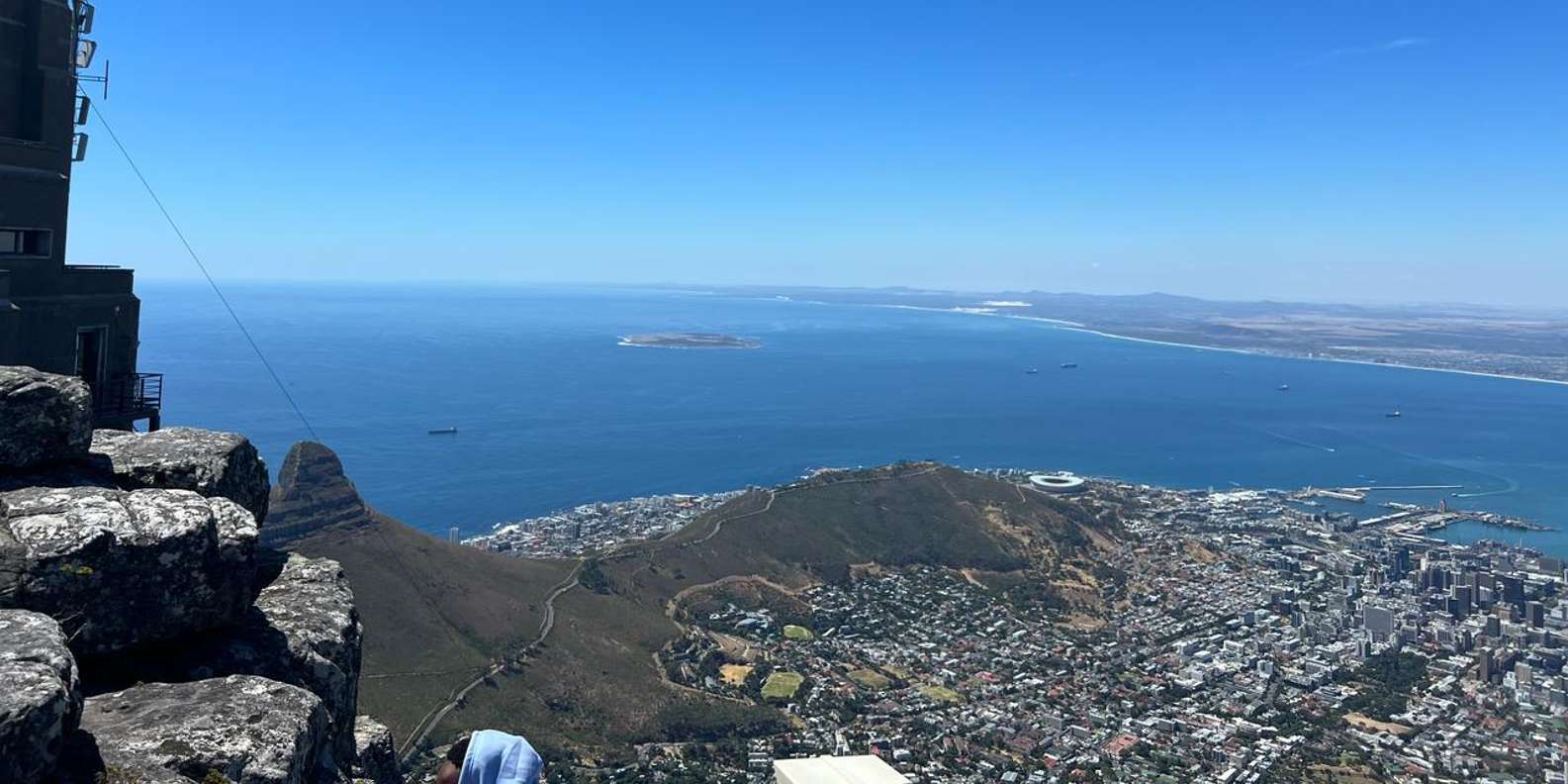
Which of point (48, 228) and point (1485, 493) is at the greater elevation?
point (48, 228)

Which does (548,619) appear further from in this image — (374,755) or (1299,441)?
(1299,441)

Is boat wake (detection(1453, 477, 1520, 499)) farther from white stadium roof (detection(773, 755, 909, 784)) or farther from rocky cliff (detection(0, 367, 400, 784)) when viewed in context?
rocky cliff (detection(0, 367, 400, 784))

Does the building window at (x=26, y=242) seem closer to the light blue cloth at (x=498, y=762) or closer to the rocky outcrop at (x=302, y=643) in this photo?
the rocky outcrop at (x=302, y=643)

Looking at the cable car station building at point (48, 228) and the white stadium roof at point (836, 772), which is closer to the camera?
the cable car station building at point (48, 228)

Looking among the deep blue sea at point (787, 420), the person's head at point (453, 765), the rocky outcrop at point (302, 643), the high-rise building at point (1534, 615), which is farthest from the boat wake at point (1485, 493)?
the person's head at point (453, 765)

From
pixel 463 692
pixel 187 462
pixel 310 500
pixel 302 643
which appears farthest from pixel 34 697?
pixel 310 500

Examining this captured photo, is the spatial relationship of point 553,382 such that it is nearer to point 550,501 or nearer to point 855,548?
point 550,501
